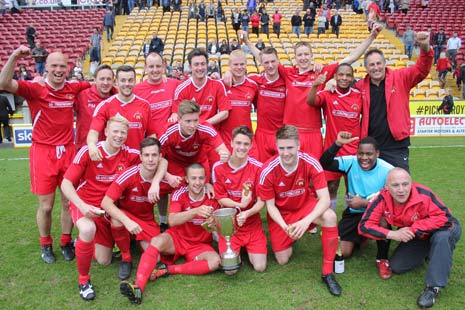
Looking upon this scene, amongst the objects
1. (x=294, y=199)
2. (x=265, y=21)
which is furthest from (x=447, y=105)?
(x=294, y=199)

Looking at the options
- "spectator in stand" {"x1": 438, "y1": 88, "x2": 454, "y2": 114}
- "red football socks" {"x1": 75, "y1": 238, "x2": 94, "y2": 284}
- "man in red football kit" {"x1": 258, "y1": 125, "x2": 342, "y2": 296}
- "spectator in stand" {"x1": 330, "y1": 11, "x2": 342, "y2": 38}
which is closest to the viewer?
"red football socks" {"x1": 75, "y1": 238, "x2": 94, "y2": 284}

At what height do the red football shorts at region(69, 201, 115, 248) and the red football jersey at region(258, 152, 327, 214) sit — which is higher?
the red football jersey at region(258, 152, 327, 214)

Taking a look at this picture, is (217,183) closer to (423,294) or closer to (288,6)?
(423,294)

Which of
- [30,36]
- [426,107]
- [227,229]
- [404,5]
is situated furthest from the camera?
[404,5]

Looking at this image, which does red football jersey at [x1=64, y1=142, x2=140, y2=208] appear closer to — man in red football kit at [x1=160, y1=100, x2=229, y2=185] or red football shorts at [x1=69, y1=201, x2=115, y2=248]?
red football shorts at [x1=69, y1=201, x2=115, y2=248]

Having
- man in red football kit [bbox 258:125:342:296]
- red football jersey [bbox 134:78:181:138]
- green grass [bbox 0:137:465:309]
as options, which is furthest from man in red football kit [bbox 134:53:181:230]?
man in red football kit [bbox 258:125:342:296]

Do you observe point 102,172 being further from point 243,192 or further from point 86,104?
point 243,192

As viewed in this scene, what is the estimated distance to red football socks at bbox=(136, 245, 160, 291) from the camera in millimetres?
3704

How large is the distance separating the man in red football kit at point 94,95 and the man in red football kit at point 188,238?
139 centimetres

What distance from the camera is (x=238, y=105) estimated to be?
17.3 ft

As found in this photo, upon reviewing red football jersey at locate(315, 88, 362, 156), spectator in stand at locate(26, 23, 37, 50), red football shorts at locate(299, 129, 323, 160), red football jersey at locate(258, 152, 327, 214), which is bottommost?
red football jersey at locate(258, 152, 327, 214)

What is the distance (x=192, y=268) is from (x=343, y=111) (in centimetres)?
238

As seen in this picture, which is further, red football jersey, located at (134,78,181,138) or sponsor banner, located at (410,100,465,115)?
sponsor banner, located at (410,100,465,115)

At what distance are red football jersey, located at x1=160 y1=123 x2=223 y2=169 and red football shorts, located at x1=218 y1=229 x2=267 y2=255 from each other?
3.16 ft
